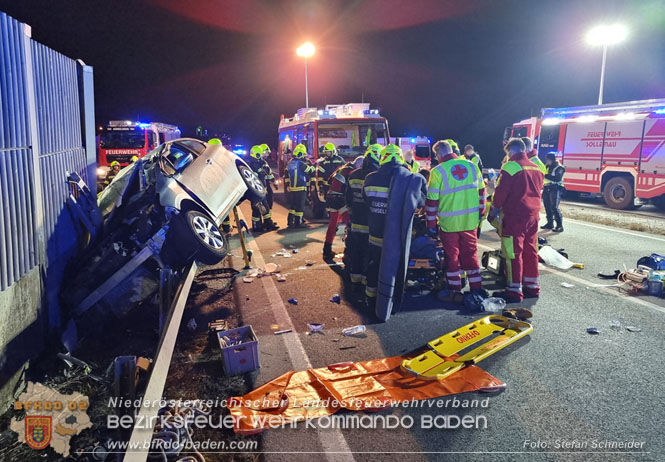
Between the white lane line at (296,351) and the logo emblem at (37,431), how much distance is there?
1997mm

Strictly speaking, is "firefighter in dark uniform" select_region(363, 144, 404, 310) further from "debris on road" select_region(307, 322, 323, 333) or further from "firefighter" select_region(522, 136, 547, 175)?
"firefighter" select_region(522, 136, 547, 175)

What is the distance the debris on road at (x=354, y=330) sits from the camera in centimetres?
497

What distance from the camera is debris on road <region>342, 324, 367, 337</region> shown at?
4.97 meters

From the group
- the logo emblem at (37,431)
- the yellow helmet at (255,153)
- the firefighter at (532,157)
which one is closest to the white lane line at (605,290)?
the firefighter at (532,157)

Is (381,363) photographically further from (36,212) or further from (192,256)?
(36,212)

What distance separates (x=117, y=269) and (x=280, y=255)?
3.79 meters

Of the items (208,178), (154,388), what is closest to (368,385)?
(154,388)

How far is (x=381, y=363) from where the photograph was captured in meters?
4.20

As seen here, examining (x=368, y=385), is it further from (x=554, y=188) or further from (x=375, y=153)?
(x=554, y=188)

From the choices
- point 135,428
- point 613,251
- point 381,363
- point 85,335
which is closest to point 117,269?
point 85,335

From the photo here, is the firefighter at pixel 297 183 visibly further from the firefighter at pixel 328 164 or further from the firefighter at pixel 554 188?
the firefighter at pixel 554 188

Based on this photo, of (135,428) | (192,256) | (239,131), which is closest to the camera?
(135,428)

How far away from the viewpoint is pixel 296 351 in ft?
14.9

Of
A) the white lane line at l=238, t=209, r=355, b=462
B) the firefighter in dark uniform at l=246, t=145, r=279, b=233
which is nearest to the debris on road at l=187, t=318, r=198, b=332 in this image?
the white lane line at l=238, t=209, r=355, b=462
